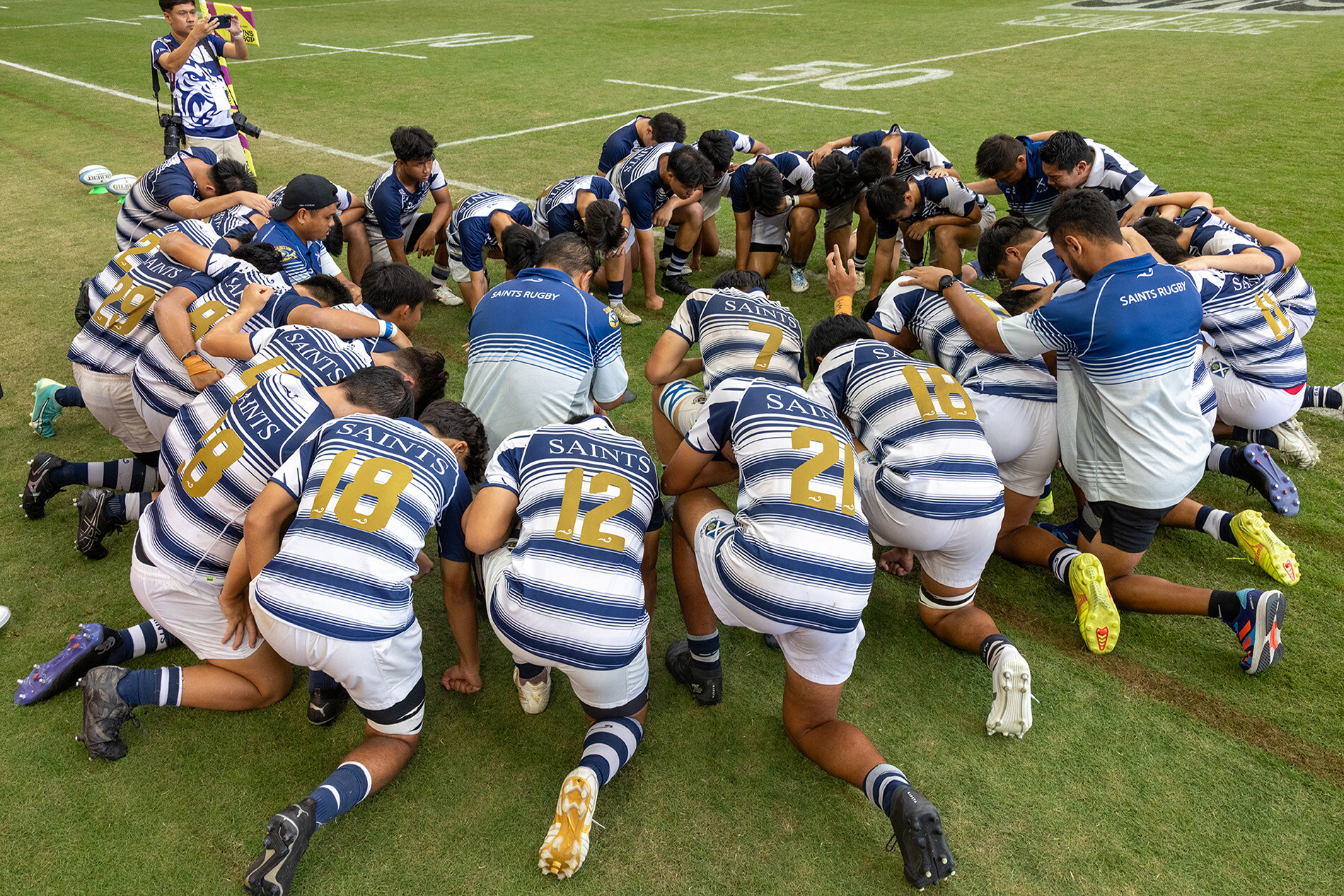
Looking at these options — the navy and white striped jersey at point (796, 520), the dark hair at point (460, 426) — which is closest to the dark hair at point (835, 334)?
the navy and white striped jersey at point (796, 520)

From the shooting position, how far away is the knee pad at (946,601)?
151 inches

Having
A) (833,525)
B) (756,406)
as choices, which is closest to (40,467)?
(756,406)

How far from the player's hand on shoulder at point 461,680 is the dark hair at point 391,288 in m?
2.19

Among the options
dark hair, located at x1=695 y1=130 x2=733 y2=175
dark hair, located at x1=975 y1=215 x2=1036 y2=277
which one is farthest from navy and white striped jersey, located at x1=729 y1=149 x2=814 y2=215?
dark hair, located at x1=975 y1=215 x2=1036 y2=277

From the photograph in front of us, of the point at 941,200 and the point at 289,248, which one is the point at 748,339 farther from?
the point at 941,200

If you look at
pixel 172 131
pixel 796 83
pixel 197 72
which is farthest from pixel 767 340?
pixel 796 83

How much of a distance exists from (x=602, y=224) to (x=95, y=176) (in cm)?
719

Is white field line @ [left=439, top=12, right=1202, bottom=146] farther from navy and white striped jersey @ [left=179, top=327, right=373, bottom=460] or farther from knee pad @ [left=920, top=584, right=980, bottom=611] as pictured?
knee pad @ [left=920, top=584, right=980, bottom=611]

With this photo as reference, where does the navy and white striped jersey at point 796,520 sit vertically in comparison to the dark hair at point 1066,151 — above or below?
below

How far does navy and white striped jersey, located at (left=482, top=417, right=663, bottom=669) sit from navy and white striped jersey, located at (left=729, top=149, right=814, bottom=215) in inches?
190

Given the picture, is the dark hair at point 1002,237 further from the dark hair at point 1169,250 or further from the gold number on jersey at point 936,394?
the gold number on jersey at point 936,394

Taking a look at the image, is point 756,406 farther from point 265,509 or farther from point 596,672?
point 265,509

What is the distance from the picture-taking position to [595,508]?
10.0ft

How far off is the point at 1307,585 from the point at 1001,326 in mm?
1951
